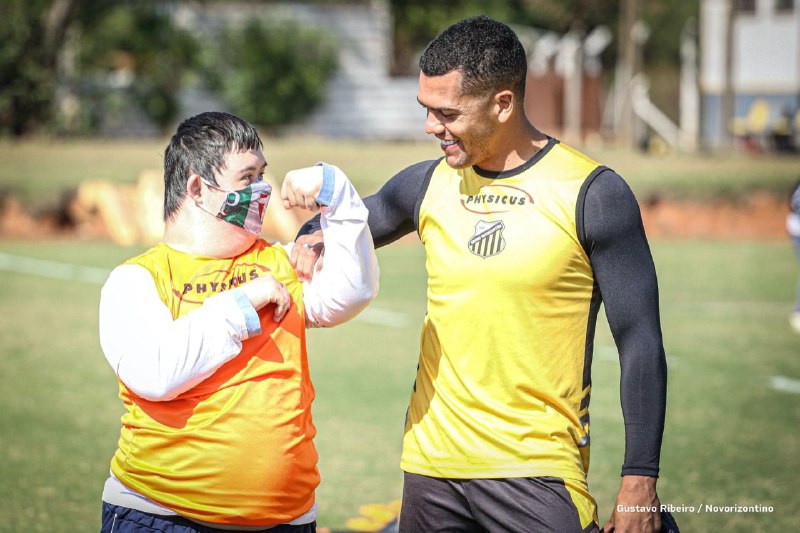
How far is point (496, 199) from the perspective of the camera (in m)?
3.50

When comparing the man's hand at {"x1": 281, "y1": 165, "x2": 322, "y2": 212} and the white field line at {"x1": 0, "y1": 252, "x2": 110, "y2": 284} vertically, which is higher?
the man's hand at {"x1": 281, "y1": 165, "x2": 322, "y2": 212}

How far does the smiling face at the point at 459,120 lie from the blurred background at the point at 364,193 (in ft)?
10.3

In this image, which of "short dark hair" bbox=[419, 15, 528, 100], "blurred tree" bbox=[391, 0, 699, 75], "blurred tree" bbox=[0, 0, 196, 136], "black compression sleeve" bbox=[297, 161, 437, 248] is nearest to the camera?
"short dark hair" bbox=[419, 15, 528, 100]

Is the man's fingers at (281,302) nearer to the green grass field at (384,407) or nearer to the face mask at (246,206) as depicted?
the face mask at (246,206)

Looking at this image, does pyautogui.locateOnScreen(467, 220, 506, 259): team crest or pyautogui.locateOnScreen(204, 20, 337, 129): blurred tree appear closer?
pyautogui.locateOnScreen(467, 220, 506, 259): team crest

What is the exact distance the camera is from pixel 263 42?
111ft

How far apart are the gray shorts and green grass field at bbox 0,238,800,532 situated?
285cm

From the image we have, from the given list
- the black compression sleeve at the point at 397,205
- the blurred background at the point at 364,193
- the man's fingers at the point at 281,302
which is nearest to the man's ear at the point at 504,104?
the black compression sleeve at the point at 397,205

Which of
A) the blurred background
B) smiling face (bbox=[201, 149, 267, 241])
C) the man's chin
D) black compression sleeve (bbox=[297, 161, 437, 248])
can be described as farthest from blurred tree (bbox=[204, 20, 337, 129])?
smiling face (bbox=[201, 149, 267, 241])

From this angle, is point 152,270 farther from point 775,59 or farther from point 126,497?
point 775,59

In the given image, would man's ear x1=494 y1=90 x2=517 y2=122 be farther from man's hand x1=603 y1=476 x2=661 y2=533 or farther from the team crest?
man's hand x1=603 y1=476 x2=661 y2=533

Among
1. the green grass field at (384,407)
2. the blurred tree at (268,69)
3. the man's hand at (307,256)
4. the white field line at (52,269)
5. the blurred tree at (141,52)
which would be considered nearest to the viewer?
the man's hand at (307,256)

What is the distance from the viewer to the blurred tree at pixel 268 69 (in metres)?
33.4

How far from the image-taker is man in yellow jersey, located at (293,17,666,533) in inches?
133
